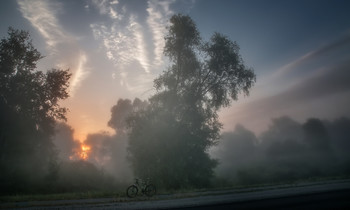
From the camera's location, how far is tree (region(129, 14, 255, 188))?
21.9 metres

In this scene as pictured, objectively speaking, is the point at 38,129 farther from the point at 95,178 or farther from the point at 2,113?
the point at 95,178

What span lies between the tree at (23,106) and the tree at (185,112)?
13.0 metres

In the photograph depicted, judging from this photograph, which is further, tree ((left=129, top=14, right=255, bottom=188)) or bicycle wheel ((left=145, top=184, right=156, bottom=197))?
tree ((left=129, top=14, right=255, bottom=188))

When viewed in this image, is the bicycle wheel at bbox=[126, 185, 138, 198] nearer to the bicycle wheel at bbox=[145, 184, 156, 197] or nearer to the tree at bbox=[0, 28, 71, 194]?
the bicycle wheel at bbox=[145, 184, 156, 197]

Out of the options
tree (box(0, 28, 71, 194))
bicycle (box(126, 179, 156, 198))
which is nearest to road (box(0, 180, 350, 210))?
bicycle (box(126, 179, 156, 198))

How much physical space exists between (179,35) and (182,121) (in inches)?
424

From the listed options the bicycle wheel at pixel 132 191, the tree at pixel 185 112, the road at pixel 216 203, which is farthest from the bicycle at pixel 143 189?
the tree at pixel 185 112

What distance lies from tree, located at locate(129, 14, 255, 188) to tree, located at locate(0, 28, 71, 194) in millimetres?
12969

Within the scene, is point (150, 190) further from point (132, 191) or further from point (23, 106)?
point (23, 106)

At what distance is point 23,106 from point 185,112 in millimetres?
A: 20243

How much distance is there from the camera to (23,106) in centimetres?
2564

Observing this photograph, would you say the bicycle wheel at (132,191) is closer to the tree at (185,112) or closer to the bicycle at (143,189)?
the bicycle at (143,189)

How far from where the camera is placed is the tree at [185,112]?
21.9 metres

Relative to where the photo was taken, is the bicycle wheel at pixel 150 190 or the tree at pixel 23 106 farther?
the tree at pixel 23 106
